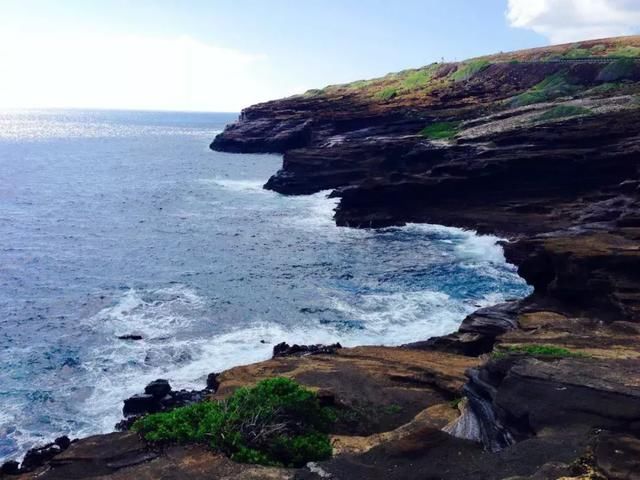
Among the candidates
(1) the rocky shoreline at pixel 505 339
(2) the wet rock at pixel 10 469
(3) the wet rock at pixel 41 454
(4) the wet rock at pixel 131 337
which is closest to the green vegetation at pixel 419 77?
(1) the rocky shoreline at pixel 505 339

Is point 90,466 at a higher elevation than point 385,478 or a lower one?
lower

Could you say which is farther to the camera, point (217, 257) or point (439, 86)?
point (439, 86)

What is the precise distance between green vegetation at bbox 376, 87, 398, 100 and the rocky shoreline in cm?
3507

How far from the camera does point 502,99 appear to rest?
287 ft

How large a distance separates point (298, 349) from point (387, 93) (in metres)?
94.9

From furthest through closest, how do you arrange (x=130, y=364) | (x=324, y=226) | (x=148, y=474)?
1. (x=324, y=226)
2. (x=130, y=364)
3. (x=148, y=474)

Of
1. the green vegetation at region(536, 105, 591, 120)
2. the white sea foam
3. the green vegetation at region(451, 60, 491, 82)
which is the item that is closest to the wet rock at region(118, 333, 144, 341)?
the green vegetation at region(536, 105, 591, 120)

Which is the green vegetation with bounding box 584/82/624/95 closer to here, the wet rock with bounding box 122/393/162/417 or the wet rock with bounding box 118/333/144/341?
the wet rock with bounding box 118/333/144/341

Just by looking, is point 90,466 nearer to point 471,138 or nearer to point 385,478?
point 385,478

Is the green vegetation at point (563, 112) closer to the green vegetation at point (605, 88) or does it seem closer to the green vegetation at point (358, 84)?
the green vegetation at point (605, 88)

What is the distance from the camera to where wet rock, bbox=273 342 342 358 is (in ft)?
97.1

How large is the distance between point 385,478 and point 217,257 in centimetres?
3980

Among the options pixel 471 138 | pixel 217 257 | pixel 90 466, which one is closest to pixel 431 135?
pixel 471 138

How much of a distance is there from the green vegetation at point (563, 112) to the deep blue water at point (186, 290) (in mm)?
17169
